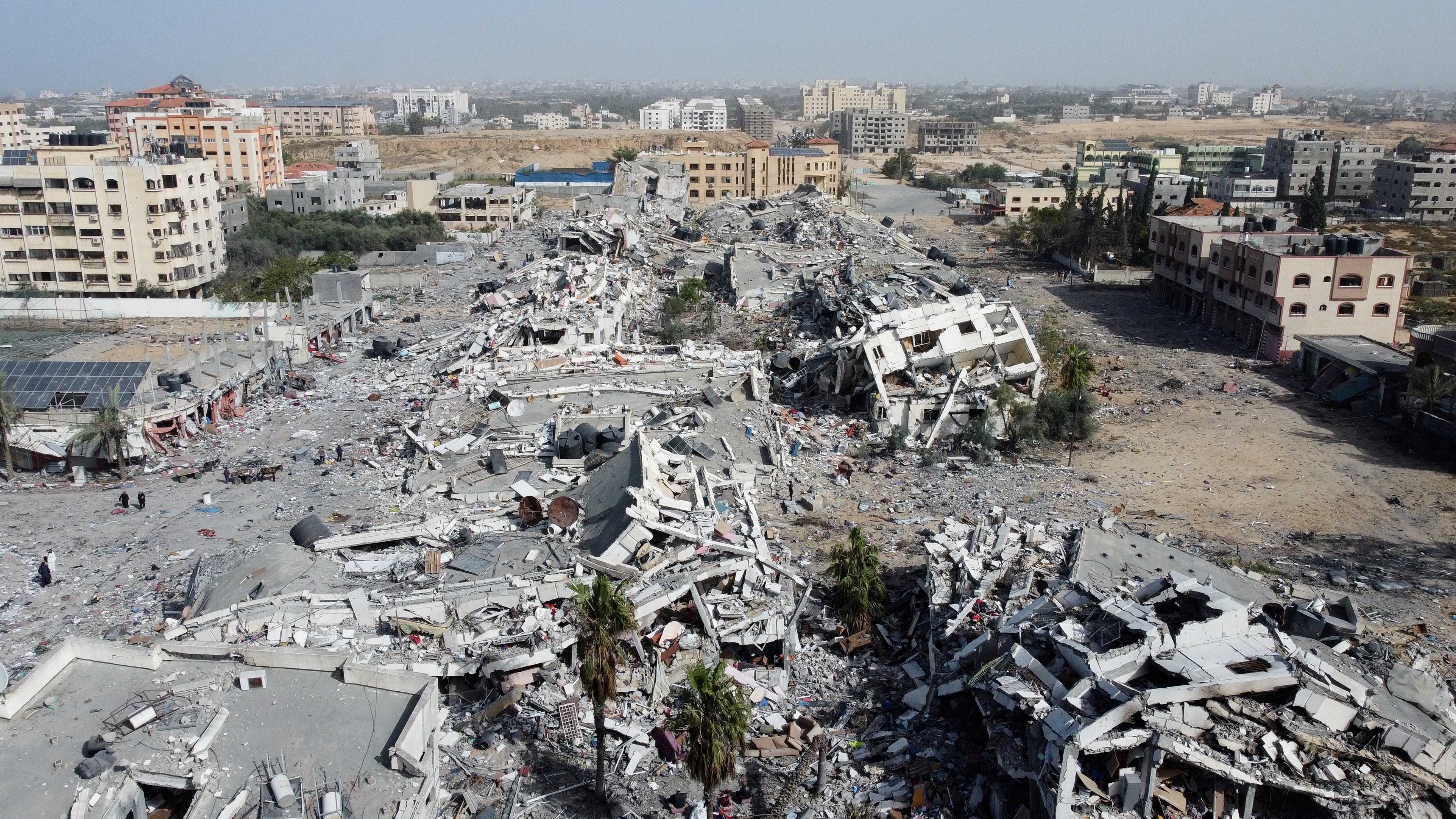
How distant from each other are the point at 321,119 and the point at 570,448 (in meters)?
119

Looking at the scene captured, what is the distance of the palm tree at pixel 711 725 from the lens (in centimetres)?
817

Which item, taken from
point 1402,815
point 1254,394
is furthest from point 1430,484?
point 1402,815

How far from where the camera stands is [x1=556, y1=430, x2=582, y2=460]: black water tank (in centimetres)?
1559

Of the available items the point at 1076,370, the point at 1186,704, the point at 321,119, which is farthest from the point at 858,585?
the point at 321,119

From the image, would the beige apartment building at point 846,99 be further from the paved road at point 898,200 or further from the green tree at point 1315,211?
the green tree at point 1315,211

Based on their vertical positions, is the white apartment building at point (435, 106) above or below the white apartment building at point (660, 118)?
above

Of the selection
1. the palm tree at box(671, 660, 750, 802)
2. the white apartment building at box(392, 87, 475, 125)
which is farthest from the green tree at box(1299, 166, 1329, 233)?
the white apartment building at box(392, 87, 475, 125)

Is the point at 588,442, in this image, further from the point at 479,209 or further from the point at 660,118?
the point at 660,118

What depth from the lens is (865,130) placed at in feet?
336

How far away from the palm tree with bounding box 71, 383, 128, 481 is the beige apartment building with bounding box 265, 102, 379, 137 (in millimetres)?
108178

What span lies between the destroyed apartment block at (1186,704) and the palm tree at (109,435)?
46.2ft

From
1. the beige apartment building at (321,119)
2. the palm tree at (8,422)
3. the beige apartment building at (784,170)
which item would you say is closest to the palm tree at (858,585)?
the palm tree at (8,422)

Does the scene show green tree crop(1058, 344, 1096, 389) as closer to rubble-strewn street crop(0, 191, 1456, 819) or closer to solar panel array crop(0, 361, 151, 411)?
rubble-strewn street crop(0, 191, 1456, 819)

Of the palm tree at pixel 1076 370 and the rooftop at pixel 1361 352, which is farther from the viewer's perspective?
the rooftop at pixel 1361 352
